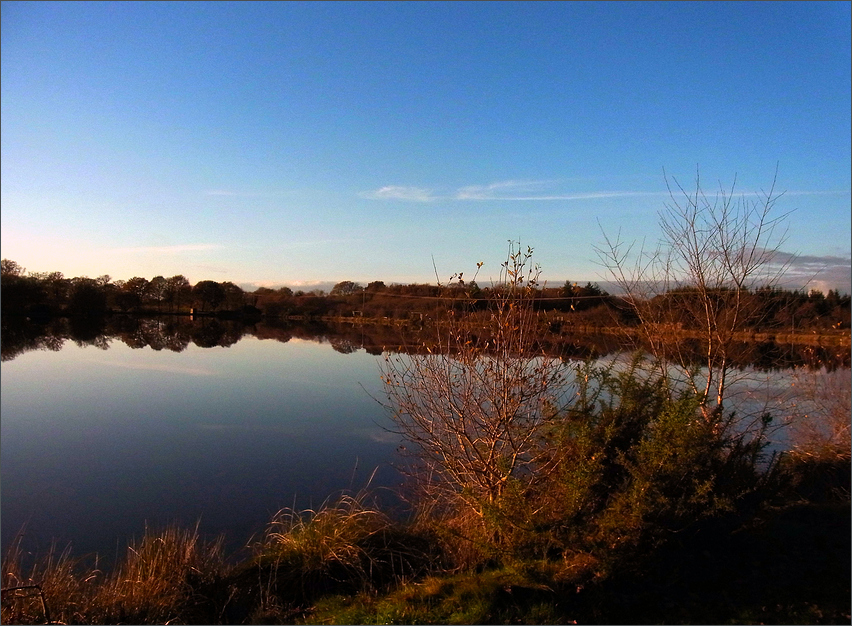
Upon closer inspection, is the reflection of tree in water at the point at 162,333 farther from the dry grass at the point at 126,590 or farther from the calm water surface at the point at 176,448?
the dry grass at the point at 126,590

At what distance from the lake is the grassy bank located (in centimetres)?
223

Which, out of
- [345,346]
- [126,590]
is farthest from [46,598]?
[345,346]

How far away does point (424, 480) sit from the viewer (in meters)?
7.89

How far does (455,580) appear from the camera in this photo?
5.44m

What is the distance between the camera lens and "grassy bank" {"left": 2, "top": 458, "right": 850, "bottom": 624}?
4.66 meters

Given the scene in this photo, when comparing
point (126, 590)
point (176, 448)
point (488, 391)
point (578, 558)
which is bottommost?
point (176, 448)

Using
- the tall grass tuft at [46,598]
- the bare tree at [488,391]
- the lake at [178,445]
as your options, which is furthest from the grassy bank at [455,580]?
the lake at [178,445]

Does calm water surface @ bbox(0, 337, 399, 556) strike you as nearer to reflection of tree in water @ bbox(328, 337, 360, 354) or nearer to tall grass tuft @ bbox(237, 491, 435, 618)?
tall grass tuft @ bbox(237, 491, 435, 618)

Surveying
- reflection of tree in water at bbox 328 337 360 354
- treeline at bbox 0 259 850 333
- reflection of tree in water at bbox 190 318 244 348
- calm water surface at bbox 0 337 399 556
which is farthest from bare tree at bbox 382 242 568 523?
reflection of tree in water at bbox 190 318 244 348

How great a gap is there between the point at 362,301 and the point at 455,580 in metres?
7.75

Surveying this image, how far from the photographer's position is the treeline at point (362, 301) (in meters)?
7.49

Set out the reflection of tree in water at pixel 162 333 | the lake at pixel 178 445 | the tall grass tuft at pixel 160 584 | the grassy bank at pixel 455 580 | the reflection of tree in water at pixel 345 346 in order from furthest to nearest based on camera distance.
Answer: the reflection of tree in water at pixel 162 333 < the reflection of tree in water at pixel 345 346 < the lake at pixel 178 445 < the tall grass tuft at pixel 160 584 < the grassy bank at pixel 455 580

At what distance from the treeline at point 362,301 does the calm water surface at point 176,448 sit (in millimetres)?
2228

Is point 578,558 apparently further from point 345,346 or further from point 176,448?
point 345,346
